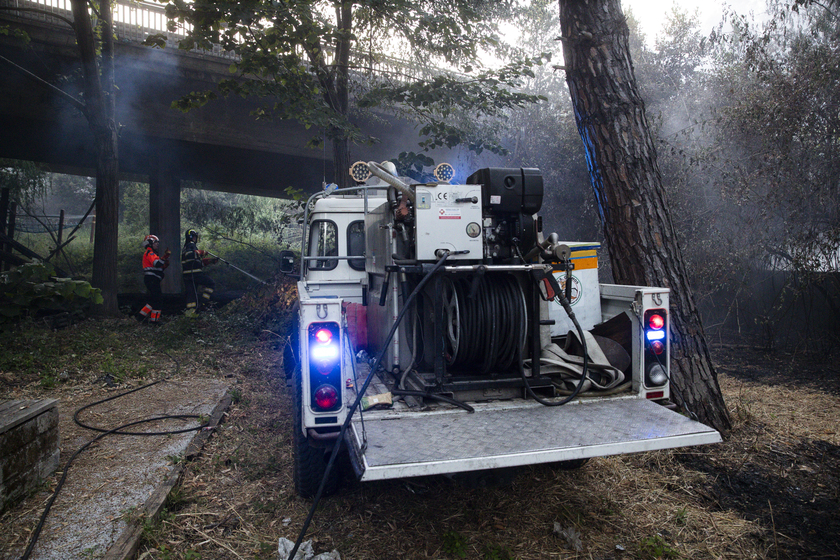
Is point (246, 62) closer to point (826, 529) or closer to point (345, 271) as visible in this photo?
point (345, 271)

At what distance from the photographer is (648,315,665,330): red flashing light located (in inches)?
136

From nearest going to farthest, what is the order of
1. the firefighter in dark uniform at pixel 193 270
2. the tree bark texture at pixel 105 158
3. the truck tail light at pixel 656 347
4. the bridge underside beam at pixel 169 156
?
the truck tail light at pixel 656 347, the tree bark texture at pixel 105 158, the firefighter in dark uniform at pixel 193 270, the bridge underside beam at pixel 169 156

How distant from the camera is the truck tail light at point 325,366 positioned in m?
2.85

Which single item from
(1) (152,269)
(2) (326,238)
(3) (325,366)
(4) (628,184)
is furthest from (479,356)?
(1) (152,269)

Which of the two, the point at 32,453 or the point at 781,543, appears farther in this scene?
the point at 32,453

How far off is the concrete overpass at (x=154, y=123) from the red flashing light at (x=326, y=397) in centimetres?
851

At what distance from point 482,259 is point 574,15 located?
309cm

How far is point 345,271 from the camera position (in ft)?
18.9

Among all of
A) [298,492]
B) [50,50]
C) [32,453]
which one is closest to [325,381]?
[298,492]

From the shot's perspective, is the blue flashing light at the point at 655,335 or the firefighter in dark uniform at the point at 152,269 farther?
the firefighter in dark uniform at the point at 152,269

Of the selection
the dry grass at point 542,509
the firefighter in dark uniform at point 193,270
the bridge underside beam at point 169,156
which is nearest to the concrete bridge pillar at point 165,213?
the bridge underside beam at point 169,156

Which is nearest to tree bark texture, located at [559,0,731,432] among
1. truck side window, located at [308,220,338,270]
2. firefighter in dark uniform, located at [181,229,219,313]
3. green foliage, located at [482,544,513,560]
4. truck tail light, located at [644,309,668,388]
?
truck tail light, located at [644,309,668,388]

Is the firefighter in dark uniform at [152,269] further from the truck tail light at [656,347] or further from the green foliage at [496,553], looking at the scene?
the truck tail light at [656,347]

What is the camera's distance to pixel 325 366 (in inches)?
113
